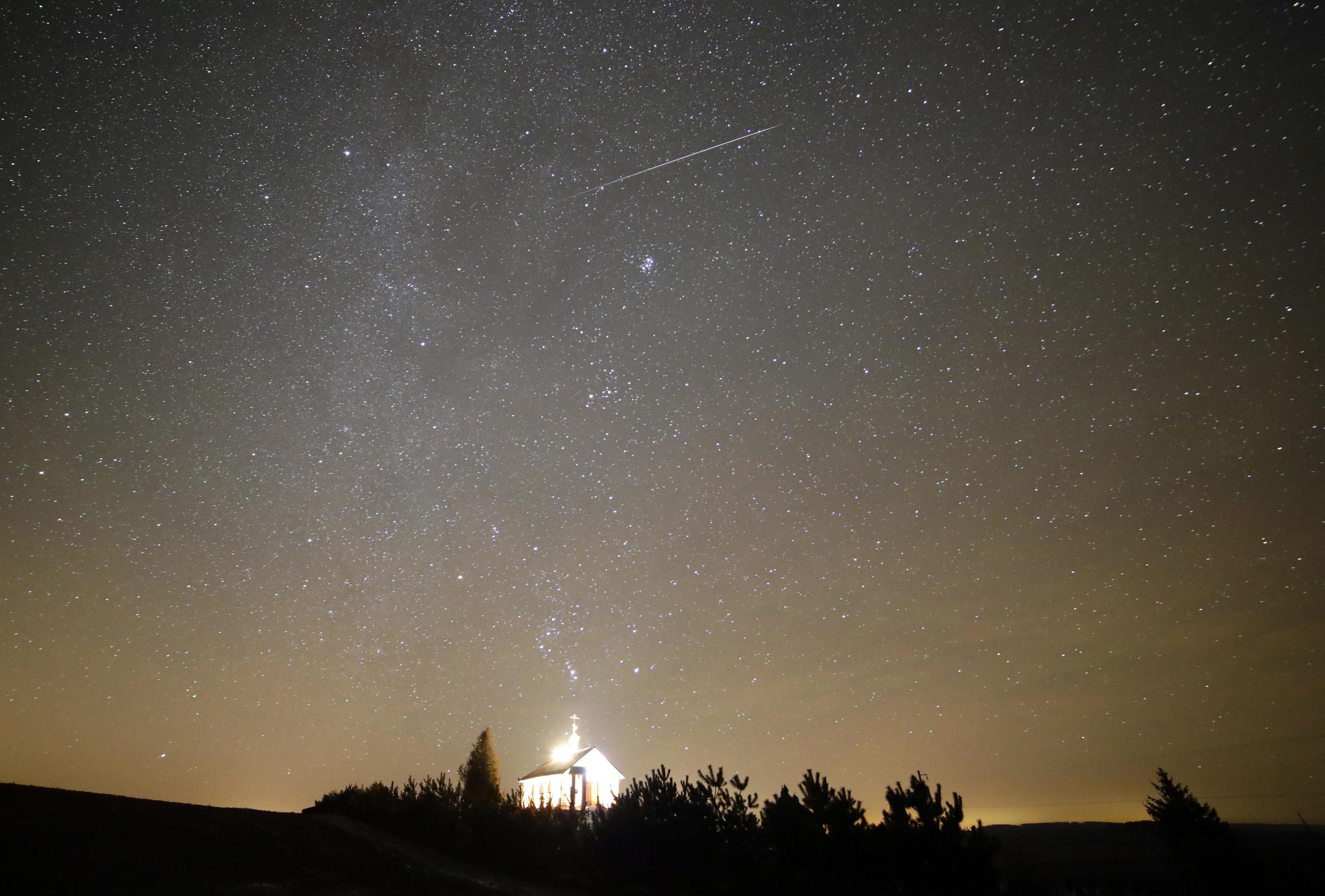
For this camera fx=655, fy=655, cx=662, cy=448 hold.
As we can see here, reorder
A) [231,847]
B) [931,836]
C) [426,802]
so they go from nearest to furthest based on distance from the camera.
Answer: [931,836] → [231,847] → [426,802]

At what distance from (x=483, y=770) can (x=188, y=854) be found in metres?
20.4

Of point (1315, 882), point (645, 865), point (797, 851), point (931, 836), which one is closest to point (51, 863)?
point (645, 865)

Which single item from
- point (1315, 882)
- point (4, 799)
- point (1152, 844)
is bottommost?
point (1152, 844)

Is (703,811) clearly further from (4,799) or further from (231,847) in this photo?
(4,799)

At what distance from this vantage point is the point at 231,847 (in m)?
12.6

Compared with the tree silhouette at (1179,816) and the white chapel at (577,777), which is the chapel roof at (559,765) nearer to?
the white chapel at (577,777)

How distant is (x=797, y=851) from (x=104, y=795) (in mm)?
16268

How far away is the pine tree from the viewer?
2973 centimetres

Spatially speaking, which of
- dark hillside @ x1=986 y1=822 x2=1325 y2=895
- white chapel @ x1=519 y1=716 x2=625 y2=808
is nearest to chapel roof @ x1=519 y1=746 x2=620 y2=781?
white chapel @ x1=519 y1=716 x2=625 y2=808

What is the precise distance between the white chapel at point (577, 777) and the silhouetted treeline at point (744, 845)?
1849cm

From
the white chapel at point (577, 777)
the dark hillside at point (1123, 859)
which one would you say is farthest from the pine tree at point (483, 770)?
the dark hillside at point (1123, 859)

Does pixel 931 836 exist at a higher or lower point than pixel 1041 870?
higher

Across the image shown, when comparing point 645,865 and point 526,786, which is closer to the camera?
point 645,865

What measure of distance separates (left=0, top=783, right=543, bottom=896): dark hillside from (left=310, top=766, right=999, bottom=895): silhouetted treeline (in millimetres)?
1728
